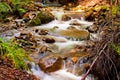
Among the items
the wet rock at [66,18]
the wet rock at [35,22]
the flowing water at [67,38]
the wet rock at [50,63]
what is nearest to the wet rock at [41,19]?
the wet rock at [35,22]

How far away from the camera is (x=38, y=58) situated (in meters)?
7.36

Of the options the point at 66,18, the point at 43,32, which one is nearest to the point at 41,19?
the point at 66,18

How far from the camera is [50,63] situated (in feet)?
22.6

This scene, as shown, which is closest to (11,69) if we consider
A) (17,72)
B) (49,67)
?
(17,72)

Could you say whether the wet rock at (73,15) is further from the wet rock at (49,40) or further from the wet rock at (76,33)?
the wet rock at (49,40)

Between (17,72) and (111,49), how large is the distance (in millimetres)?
1981

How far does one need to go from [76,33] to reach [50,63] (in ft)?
10.8

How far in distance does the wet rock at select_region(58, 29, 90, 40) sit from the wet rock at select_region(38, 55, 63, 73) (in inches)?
87.4

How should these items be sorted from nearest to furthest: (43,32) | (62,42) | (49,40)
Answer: (49,40) < (62,42) < (43,32)

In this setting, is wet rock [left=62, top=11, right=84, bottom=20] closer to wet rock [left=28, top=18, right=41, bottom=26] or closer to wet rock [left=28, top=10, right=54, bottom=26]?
wet rock [left=28, top=10, right=54, bottom=26]

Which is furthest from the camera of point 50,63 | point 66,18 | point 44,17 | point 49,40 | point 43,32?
point 66,18

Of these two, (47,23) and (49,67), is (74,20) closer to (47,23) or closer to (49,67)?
(47,23)

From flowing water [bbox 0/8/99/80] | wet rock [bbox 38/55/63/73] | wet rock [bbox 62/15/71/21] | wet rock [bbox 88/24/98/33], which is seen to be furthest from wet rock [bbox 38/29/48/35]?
wet rock [bbox 38/55/63/73]

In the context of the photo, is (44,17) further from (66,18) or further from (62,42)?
(62,42)
